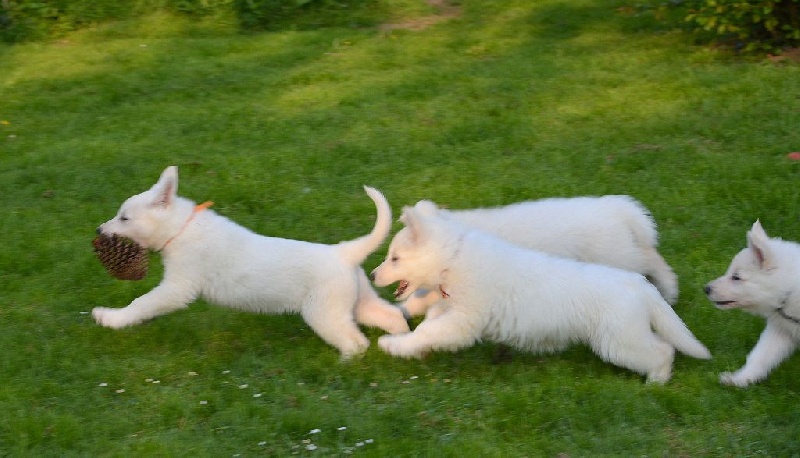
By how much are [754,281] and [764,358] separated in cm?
43

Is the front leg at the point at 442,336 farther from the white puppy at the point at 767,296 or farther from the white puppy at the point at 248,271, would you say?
the white puppy at the point at 767,296

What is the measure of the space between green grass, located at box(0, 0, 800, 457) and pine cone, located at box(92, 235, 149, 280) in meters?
0.42

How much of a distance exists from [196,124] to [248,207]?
234 cm

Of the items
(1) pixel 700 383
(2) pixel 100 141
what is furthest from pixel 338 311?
(2) pixel 100 141

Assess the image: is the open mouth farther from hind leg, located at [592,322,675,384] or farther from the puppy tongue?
hind leg, located at [592,322,675,384]

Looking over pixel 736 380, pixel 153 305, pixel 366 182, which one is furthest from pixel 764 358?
pixel 366 182

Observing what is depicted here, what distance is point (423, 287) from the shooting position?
5.72m

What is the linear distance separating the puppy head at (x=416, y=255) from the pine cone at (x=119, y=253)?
4.95 feet

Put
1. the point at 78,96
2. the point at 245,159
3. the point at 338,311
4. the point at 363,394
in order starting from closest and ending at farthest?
the point at 363,394 < the point at 338,311 < the point at 245,159 < the point at 78,96

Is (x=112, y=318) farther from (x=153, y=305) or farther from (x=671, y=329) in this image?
(x=671, y=329)

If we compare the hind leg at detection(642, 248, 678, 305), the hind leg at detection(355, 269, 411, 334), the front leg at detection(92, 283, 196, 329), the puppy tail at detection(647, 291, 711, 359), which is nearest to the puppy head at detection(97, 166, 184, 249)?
the front leg at detection(92, 283, 196, 329)

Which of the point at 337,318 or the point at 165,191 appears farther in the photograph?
the point at 165,191

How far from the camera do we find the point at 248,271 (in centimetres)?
582

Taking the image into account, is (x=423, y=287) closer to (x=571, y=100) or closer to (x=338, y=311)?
(x=338, y=311)
